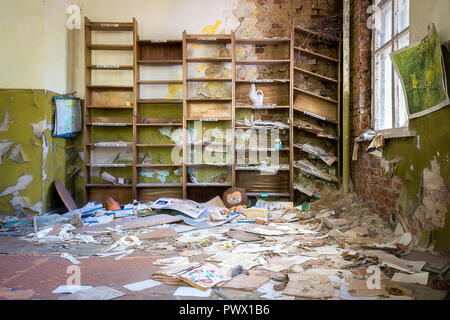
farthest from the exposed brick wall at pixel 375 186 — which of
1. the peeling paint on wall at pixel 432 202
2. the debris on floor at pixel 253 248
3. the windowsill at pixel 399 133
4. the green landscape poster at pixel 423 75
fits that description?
the green landscape poster at pixel 423 75

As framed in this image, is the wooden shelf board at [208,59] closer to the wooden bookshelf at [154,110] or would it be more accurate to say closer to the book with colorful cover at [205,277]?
the wooden bookshelf at [154,110]

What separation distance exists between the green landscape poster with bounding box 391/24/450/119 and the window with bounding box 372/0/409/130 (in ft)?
2.66

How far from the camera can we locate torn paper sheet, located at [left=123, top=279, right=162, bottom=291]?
2.43 m

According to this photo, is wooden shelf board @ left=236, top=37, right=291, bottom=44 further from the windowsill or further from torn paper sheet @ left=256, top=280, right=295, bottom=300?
torn paper sheet @ left=256, top=280, right=295, bottom=300

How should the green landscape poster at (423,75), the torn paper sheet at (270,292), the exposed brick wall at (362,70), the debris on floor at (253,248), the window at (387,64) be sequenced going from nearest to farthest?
the torn paper sheet at (270,292) < the debris on floor at (253,248) < the green landscape poster at (423,75) < the window at (387,64) < the exposed brick wall at (362,70)

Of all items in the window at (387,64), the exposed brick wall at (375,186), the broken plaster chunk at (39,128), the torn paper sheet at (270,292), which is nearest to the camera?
the torn paper sheet at (270,292)

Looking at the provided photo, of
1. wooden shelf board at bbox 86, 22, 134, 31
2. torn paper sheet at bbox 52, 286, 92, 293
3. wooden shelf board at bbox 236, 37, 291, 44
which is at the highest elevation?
wooden shelf board at bbox 86, 22, 134, 31

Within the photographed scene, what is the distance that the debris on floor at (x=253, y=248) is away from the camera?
7.79ft

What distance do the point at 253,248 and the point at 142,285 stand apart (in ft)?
4.13

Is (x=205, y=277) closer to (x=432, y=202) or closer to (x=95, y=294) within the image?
(x=95, y=294)

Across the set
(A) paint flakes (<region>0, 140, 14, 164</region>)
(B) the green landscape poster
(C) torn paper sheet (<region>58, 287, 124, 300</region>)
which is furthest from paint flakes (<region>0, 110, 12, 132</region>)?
(B) the green landscape poster

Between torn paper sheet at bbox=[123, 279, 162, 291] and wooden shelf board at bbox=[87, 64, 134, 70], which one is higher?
wooden shelf board at bbox=[87, 64, 134, 70]

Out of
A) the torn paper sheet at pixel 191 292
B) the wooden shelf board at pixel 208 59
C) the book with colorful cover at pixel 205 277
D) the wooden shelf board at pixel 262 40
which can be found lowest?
the torn paper sheet at pixel 191 292
